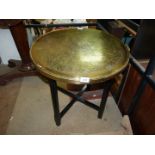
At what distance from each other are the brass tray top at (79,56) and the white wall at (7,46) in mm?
1111

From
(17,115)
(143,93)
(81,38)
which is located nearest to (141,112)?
(143,93)

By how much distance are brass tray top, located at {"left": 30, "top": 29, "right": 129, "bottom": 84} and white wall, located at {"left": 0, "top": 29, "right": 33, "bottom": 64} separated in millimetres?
1111

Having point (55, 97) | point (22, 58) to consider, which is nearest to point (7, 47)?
point (22, 58)

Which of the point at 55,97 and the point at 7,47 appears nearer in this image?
the point at 55,97

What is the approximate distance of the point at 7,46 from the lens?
2.17 metres

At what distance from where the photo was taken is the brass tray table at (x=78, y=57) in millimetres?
836

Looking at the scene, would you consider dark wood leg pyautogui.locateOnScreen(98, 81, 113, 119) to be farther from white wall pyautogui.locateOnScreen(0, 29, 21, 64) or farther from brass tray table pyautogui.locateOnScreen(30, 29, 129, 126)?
white wall pyautogui.locateOnScreen(0, 29, 21, 64)

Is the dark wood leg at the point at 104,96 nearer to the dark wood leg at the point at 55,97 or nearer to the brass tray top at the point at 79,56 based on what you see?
the brass tray top at the point at 79,56

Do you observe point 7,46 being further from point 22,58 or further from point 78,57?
point 78,57

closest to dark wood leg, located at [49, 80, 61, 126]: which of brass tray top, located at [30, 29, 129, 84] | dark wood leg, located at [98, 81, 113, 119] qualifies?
brass tray top, located at [30, 29, 129, 84]

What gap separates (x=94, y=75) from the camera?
0.83m

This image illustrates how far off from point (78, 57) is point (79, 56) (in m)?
0.02

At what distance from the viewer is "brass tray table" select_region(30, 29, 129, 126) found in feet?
2.74
